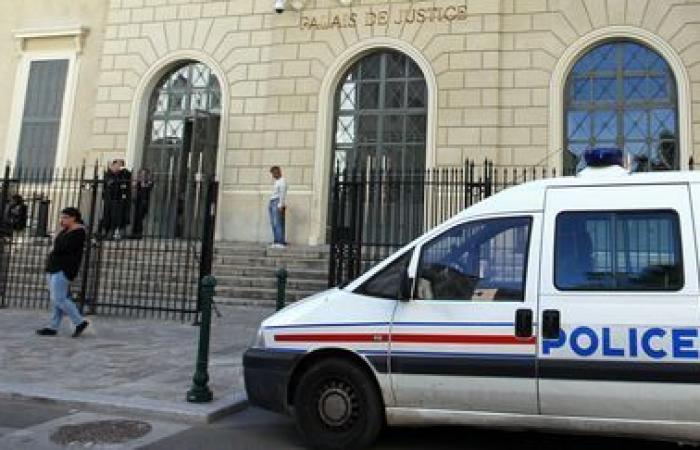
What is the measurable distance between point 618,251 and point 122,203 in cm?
1267

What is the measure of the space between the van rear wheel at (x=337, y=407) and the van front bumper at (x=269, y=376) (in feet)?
0.43

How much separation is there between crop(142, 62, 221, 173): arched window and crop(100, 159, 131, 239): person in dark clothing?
3191 mm

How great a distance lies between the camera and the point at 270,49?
732 inches

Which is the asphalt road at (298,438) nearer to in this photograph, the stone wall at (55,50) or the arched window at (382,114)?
the arched window at (382,114)

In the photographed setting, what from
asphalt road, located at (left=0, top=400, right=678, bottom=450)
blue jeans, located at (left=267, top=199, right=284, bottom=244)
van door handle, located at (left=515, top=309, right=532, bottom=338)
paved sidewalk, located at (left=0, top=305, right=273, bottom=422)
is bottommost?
asphalt road, located at (left=0, top=400, right=678, bottom=450)

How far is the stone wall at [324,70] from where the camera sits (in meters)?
16.4

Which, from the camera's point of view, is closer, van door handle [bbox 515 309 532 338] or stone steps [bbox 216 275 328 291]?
van door handle [bbox 515 309 532 338]

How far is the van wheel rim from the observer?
5.46 m

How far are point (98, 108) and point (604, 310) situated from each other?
17841 millimetres

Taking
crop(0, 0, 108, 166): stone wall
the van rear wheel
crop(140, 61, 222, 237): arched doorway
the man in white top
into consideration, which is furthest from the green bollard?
crop(0, 0, 108, 166): stone wall

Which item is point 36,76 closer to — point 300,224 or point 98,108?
point 98,108

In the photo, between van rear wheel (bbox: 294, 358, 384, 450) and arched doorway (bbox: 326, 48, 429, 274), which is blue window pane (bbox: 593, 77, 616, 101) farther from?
van rear wheel (bbox: 294, 358, 384, 450)

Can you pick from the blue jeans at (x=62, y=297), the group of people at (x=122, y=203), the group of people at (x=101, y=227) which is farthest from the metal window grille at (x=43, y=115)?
the blue jeans at (x=62, y=297)

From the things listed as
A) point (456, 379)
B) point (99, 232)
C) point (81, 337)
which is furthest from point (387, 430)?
point (99, 232)
